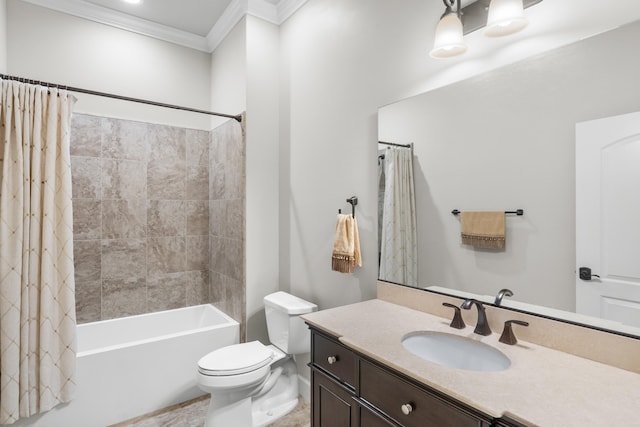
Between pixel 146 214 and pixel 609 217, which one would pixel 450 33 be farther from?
Result: pixel 146 214

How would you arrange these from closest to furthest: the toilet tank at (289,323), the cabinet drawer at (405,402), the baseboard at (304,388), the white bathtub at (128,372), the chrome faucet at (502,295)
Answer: the cabinet drawer at (405,402) → the chrome faucet at (502,295) → the white bathtub at (128,372) → the toilet tank at (289,323) → the baseboard at (304,388)

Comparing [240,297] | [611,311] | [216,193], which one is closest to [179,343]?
[240,297]

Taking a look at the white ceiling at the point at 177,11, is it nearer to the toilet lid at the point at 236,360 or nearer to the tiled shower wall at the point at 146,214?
the tiled shower wall at the point at 146,214

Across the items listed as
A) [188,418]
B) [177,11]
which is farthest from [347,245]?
[177,11]

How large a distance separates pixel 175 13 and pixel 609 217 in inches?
126

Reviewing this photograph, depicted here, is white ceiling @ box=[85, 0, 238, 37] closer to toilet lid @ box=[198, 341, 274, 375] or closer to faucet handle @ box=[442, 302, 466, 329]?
toilet lid @ box=[198, 341, 274, 375]

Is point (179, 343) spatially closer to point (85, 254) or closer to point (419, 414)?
point (85, 254)

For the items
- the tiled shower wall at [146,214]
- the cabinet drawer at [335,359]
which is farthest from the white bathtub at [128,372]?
the cabinet drawer at [335,359]

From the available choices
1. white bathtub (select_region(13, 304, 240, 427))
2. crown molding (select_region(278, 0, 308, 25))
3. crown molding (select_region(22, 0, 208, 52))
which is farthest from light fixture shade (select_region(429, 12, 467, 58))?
crown molding (select_region(22, 0, 208, 52))

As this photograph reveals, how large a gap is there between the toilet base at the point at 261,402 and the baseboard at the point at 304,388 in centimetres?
4

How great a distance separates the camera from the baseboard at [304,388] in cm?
236

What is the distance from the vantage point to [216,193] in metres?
3.08

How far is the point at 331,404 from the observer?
1399 mm

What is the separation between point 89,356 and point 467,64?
266 centimetres
